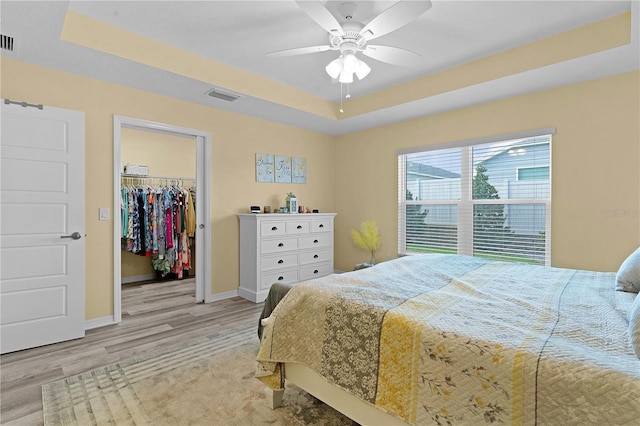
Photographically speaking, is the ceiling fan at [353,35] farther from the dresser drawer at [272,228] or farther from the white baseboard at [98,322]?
the white baseboard at [98,322]

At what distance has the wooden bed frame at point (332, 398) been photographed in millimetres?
1394

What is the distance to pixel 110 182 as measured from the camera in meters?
3.19

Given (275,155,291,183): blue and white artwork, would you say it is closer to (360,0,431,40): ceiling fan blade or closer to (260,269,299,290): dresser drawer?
(260,269,299,290): dresser drawer

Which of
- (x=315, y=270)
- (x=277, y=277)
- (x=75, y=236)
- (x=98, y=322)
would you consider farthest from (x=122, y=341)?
(x=315, y=270)

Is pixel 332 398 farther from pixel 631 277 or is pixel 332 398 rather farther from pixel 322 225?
pixel 322 225

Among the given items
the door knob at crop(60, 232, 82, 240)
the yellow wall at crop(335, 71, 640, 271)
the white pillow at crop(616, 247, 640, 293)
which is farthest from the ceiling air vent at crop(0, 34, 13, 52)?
the white pillow at crop(616, 247, 640, 293)

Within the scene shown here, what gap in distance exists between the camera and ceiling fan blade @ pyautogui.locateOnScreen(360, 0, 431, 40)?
5.63ft

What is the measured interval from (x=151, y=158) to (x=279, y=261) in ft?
9.78

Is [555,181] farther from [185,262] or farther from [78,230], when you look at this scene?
[185,262]

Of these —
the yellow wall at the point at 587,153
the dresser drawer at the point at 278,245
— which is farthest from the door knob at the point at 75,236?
the yellow wall at the point at 587,153

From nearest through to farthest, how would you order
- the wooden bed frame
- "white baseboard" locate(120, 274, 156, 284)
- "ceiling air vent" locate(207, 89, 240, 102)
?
the wooden bed frame < "ceiling air vent" locate(207, 89, 240, 102) < "white baseboard" locate(120, 274, 156, 284)

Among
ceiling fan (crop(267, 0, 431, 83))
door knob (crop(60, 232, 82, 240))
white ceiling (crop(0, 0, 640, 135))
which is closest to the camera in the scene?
ceiling fan (crop(267, 0, 431, 83))

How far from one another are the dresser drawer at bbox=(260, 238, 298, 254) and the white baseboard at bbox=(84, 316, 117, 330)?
65.7 inches

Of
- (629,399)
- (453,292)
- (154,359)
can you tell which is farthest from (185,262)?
(629,399)
